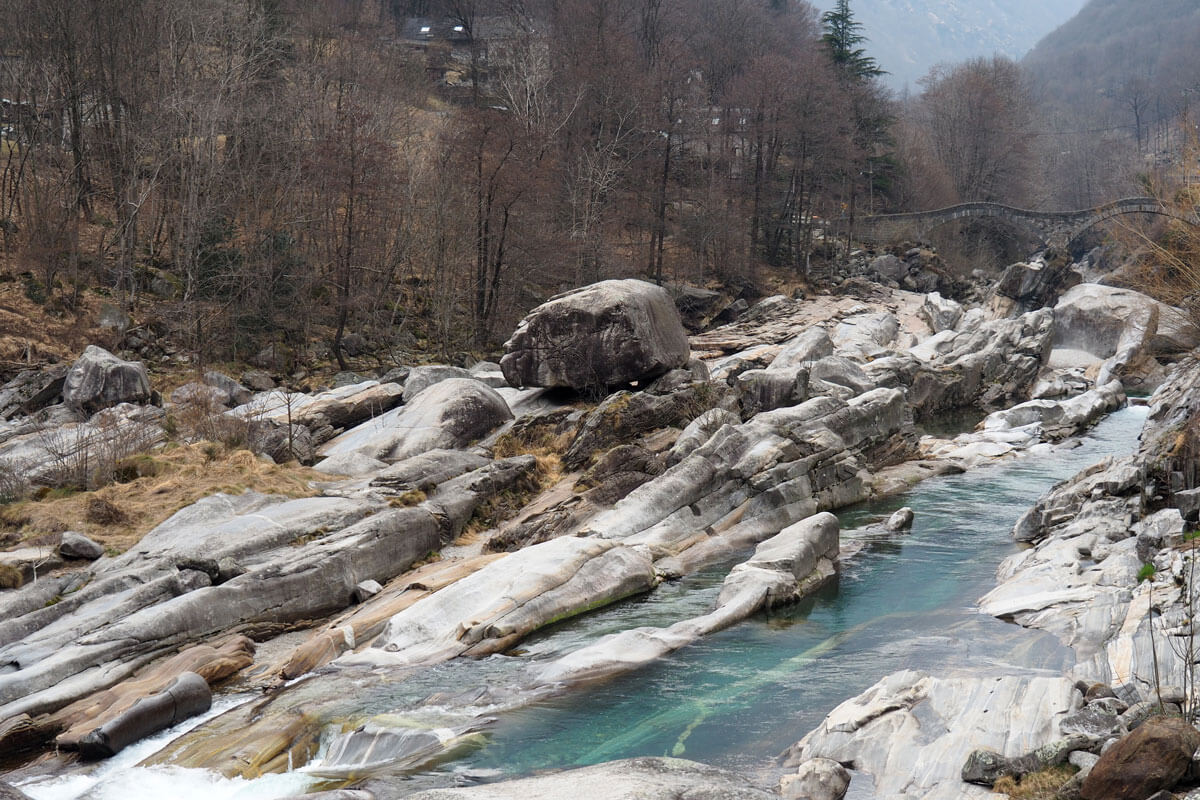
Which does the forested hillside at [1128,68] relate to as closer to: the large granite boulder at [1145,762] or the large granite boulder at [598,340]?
the large granite boulder at [598,340]

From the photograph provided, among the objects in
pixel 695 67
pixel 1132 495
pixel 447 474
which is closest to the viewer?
pixel 1132 495

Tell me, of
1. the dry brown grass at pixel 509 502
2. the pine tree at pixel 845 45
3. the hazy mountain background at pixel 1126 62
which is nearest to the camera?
the dry brown grass at pixel 509 502

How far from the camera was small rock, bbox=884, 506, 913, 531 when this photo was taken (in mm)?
19875

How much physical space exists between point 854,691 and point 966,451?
16844mm

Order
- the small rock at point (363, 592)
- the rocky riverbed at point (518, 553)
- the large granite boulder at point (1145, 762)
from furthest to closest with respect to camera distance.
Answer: the small rock at point (363, 592)
the rocky riverbed at point (518, 553)
the large granite boulder at point (1145, 762)

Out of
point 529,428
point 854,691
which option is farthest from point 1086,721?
point 529,428

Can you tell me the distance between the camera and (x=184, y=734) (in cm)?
1160

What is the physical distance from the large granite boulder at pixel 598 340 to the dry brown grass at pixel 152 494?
692 centimetres

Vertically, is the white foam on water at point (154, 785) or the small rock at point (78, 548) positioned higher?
the small rock at point (78, 548)

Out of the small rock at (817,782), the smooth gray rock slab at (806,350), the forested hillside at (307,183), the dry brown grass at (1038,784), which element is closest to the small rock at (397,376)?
the forested hillside at (307,183)

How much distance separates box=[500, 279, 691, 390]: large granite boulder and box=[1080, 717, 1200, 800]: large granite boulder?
16.6m

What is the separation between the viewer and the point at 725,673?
13.0m

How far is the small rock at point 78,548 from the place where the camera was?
1541 cm

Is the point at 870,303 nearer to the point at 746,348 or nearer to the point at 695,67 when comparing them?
the point at 746,348
